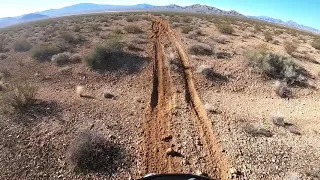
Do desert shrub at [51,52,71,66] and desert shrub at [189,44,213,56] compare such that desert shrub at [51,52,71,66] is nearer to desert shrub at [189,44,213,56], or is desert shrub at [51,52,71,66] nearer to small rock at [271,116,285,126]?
desert shrub at [189,44,213,56]

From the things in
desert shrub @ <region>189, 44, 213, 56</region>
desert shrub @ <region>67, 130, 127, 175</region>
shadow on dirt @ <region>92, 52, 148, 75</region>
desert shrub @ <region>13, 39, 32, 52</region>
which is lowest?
desert shrub @ <region>67, 130, 127, 175</region>

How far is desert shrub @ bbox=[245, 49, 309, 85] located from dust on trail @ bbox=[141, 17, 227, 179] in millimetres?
3977

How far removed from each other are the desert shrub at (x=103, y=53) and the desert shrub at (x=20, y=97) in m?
4.83

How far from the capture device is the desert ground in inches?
365

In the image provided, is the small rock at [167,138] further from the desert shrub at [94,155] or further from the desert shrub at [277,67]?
the desert shrub at [277,67]

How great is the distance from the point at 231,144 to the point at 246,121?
82.0 inches

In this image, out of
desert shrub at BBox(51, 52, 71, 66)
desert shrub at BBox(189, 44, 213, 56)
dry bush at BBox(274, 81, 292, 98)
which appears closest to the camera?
dry bush at BBox(274, 81, 292, 98)

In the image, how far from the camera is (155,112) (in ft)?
40.3

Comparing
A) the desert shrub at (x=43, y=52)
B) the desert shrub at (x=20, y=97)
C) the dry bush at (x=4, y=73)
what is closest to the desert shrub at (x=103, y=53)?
the desert shrub at (x=43, y=52)

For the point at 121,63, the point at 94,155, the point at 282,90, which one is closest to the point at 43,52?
the point at 121,63

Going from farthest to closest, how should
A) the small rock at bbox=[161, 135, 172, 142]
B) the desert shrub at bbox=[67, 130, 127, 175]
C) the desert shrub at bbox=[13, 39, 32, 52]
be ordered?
1. the desert shrub at bbox=[13, 39, 32, 52]
2. the small rock at bbox=[161, 135, 172, 142]
3. the desert shrub at bbox=[67, 130, 127, 175]

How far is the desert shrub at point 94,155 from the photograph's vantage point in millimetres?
8982

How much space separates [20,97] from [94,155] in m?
4.49

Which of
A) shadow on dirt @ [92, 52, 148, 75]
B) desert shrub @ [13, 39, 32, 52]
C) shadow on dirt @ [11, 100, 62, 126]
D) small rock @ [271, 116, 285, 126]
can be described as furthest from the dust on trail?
desert shrub @ [13, 39, 32, 52]
